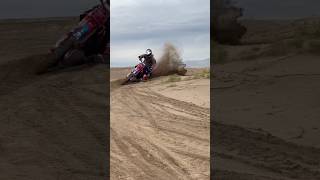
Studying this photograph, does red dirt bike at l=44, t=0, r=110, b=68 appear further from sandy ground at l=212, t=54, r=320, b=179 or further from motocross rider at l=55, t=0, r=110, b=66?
sandy ground at l=212, t=54, r=320, b=179

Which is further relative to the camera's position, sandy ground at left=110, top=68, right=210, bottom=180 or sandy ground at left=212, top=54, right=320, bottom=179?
sandy ground at left=212, top=54, right=320, bottom=179

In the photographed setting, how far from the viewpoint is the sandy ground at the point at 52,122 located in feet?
30.4

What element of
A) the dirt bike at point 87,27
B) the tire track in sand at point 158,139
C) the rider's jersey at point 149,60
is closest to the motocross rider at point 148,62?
the rider's jersey at point 149,60

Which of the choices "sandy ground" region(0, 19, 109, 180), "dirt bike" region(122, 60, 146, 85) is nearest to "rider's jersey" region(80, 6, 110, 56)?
"sandy ground" region(0, 19, 109, 180)

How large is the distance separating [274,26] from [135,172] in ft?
77.7

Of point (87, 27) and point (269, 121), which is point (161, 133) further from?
point (87, 27)

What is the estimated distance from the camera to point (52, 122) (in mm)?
12109

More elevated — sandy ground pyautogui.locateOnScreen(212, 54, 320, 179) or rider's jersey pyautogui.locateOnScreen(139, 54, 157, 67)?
rider's jersey pyautogui.locateOnScreen(139, 54, 157, 67)

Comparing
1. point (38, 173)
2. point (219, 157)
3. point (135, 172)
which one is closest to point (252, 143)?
point (219, 157)

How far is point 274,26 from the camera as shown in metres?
31.1

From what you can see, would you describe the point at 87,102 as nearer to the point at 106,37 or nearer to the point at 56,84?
the point at 56,84

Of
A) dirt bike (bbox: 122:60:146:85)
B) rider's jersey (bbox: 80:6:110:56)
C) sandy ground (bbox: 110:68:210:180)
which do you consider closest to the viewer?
sandy ground (bbox: 110:68:210:180)

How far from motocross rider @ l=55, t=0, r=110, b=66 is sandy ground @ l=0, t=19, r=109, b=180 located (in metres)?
0.44

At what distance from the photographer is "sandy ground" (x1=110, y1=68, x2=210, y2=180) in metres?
9.38
